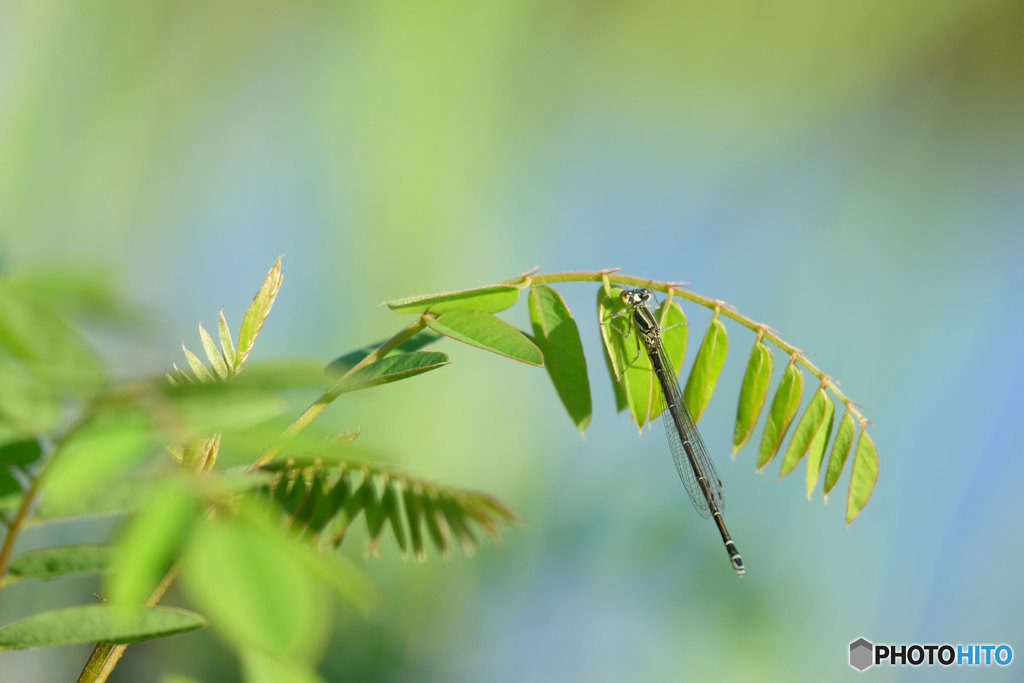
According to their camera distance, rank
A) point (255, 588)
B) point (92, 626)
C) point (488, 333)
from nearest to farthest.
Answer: point (255, 588), point (92, 626), point (488, 333)

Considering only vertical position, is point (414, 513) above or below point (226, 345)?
below

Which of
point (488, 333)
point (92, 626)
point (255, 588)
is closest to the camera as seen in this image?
point (255, 588)

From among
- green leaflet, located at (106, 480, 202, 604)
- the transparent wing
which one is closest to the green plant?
green leaflet, located at (106, 480, 202, 604)

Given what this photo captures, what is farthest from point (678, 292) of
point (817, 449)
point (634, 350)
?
point (817, 449)

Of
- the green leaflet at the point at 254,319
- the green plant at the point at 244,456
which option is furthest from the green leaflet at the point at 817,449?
the green leaflet at the point at 254,319

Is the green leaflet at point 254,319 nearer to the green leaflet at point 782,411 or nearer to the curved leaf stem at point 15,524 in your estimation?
the curved leaf stem at point 15,524

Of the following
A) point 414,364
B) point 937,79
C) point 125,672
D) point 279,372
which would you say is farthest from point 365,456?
point 937,79

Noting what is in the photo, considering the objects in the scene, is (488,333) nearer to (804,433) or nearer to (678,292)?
(678,292)
